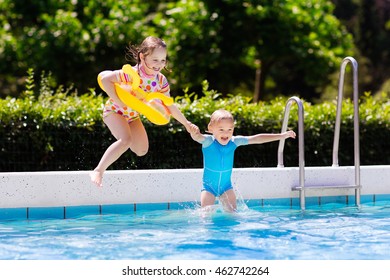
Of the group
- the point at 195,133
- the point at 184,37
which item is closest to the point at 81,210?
the point at 195,133

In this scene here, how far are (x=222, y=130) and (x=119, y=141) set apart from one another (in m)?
0.93

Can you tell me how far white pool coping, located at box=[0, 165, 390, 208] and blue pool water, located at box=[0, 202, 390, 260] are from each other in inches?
8.8

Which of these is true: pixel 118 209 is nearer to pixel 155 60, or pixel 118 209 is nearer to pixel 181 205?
pixel 181 205

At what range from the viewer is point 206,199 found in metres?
6.44

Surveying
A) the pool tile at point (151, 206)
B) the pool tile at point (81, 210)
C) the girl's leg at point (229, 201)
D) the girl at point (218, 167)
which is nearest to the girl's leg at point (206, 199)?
the girl at point (218, 167)

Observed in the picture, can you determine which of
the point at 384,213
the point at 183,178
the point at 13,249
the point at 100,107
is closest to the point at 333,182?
the point at 384,213

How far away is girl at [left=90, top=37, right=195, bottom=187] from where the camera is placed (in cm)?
586

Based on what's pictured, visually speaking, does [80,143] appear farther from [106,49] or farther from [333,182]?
[106,49]

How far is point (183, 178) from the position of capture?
7.00 m

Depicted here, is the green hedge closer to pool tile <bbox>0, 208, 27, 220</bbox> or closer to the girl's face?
pool tile <bbox>0, 208, 27, 220</bbox>

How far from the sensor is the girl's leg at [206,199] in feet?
21.1

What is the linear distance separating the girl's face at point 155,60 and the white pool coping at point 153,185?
1.30m

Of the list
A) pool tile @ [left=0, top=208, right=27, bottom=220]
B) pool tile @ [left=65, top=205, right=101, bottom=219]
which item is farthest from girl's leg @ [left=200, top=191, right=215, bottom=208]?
pool tile @ [left=0, top=208, right=27, bottom=220]

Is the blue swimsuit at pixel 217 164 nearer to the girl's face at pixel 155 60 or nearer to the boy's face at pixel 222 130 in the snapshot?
the boy's face at pixel 222 130
